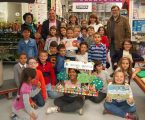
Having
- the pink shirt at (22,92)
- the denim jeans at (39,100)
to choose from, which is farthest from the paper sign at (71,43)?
the pink shirt at (22,92)

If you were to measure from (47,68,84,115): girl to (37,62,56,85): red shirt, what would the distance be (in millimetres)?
469

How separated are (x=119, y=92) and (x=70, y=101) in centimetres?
78

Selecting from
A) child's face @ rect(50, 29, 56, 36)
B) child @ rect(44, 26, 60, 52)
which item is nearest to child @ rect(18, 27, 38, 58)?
child @ rect(44, 26, 60, 52)

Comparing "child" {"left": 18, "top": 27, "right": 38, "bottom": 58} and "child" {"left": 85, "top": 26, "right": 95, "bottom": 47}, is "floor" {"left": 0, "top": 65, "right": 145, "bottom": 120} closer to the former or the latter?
"child" {"left": 18, "top": 27, "right": 38, "bottom": 58}

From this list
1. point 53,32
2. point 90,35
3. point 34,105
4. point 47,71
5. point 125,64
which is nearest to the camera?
point 34,105

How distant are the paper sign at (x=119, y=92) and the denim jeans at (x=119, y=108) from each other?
0.41ft

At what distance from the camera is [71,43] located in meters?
5.25

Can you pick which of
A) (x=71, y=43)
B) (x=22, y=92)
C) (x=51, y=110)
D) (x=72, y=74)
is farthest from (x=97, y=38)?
(x=22, y=92)

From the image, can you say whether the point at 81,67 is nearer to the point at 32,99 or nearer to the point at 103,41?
the point at 32,99

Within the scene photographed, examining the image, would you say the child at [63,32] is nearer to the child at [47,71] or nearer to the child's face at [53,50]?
the child's face at [53,50]

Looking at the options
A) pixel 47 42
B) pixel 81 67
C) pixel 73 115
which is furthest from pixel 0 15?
pixel 73 115

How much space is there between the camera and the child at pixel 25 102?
3691mm

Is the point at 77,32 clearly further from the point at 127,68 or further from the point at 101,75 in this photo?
the point at 127,68

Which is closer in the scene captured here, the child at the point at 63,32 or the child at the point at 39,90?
the child at the point at 39,90
